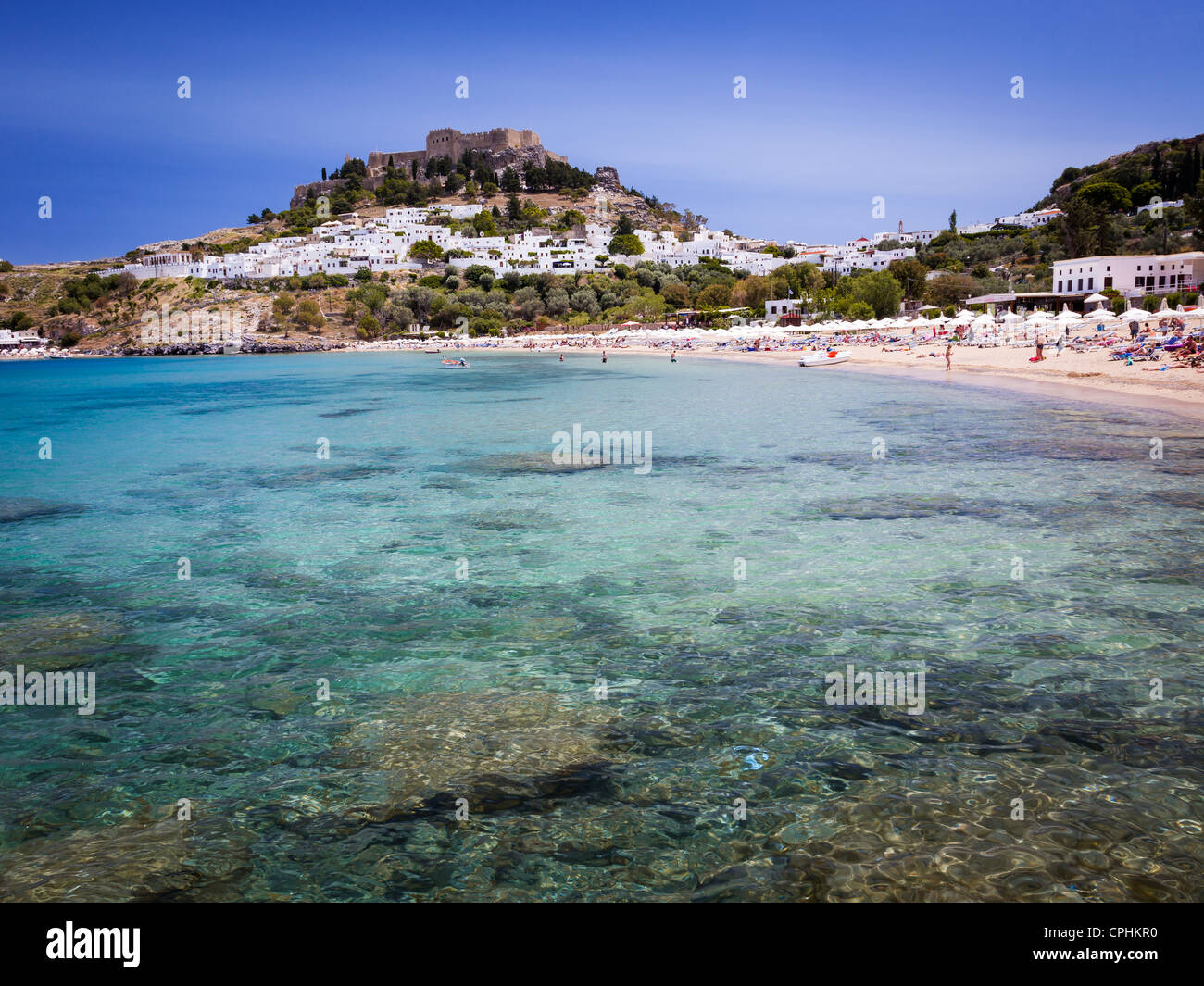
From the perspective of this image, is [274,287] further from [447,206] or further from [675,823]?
[675,823]

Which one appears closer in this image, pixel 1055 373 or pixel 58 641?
pixel 58 641

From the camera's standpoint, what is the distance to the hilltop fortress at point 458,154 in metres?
186

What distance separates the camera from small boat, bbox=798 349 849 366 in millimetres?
51750

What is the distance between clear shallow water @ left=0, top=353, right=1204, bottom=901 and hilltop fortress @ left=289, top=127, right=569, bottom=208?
18609 cm

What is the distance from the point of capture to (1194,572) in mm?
9602

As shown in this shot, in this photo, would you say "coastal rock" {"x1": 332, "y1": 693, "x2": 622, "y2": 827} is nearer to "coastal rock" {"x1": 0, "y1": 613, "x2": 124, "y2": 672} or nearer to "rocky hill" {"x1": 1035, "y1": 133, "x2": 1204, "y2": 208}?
"coastal rock" {"x1": 0, "y1": 613, "x2": 124, "y2": 672}

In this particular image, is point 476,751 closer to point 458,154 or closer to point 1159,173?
point 1159,173

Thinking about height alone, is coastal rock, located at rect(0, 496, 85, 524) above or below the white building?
below

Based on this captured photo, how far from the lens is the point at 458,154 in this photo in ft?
621

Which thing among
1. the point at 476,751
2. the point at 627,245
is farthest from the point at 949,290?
the point at 476,751

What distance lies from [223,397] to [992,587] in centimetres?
4700

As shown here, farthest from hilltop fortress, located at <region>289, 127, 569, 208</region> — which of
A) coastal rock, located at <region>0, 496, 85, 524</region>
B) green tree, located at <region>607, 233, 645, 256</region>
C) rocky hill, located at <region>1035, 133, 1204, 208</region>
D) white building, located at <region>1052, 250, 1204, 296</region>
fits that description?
coastal rock, located at <region>0, 496, 85, 524</region>

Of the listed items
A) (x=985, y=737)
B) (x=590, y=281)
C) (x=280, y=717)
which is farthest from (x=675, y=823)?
(x=590, y=281)

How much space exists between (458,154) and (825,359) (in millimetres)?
162788
